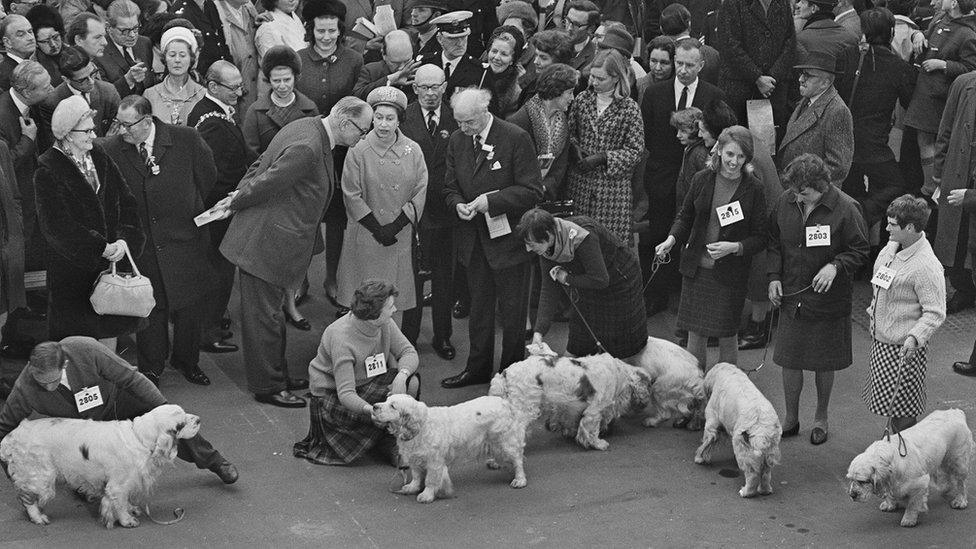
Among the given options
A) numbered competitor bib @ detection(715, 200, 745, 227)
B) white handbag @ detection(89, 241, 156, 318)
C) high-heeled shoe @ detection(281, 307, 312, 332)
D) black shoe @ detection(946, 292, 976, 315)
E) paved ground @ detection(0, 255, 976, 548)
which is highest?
numbered competitor bib @ detection(715, 200, 745, 227)

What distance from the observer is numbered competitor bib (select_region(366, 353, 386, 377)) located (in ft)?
25.2

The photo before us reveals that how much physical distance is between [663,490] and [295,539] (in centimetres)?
205

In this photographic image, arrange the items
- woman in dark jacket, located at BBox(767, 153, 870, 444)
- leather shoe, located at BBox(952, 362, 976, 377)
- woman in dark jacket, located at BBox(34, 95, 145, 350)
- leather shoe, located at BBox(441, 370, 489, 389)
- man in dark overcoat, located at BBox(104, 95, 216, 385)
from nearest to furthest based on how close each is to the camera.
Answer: woman in dark jacket, located at BBox(34, 95, 145, 350) → woman in dark jacket, located at BBox(767, 153, 870, 444) → man in dark overcoat, located at BBox(104, 95, 216, 385) → leather shoe, located at BBox(441, 370, 489, 389) → leather shoe, located at BBox(952, 362, 976, 377)

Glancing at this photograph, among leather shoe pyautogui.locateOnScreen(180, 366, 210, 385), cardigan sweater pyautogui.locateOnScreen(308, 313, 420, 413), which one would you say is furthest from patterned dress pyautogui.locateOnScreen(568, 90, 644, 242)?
leather shoe pyautogui.locateOnScreen(180, 366, 210, 385)

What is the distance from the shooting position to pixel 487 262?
889 cm

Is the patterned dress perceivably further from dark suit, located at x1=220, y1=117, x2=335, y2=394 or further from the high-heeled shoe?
the high-heeled shoe

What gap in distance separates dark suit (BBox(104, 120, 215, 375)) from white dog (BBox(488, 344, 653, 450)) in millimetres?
2198

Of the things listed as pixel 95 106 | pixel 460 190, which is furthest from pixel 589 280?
pixel 95 106

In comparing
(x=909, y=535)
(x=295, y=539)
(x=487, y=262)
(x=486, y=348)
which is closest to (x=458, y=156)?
(x=487, y=262)

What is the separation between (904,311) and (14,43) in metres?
6.12

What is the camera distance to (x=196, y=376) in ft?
29.2

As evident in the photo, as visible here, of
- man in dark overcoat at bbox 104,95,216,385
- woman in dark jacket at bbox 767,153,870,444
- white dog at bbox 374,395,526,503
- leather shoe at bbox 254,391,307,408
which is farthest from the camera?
leather shoe at bbox 254,391,307,408

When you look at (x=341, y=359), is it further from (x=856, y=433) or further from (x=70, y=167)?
(x=856, y=433)

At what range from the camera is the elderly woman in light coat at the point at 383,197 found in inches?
338
